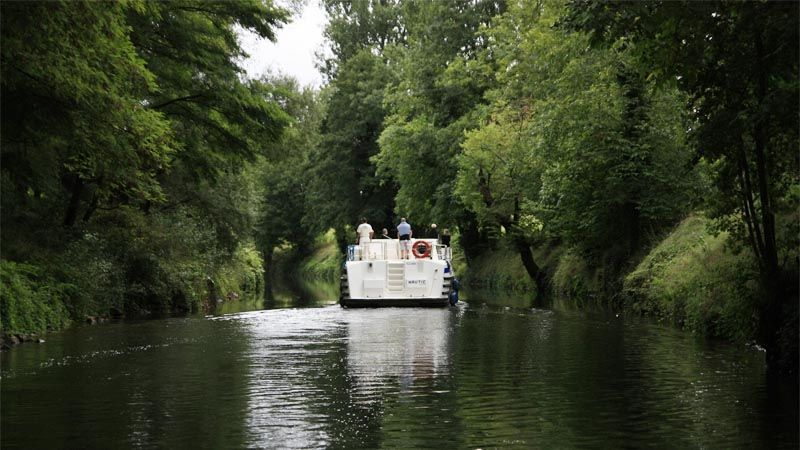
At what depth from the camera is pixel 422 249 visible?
2936 cm

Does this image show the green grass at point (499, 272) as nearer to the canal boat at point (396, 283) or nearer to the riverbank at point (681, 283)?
the riverbank at point (681, 283)

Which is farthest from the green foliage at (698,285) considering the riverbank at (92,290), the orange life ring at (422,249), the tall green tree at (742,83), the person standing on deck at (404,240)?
the riverbank at (92,290)

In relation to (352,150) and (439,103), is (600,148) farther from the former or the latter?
(352,150)

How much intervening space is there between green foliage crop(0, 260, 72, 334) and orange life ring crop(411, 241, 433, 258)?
10.9 m

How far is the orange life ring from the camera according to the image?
96.0 ft

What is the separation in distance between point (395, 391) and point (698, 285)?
7.62m

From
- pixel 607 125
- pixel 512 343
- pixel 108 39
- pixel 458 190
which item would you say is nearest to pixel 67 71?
pixel 108 39

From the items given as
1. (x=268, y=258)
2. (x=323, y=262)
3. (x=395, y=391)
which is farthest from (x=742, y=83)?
(x=268, y=258)

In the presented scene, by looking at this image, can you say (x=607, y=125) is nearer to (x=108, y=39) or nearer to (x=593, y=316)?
(x=593, y=316)

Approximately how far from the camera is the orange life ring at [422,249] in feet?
96.0

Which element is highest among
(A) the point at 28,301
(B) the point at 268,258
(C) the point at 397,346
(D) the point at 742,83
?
(B) the point at 268,258

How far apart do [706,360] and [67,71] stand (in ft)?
33.0

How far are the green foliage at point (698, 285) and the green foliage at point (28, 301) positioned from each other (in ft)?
39.1

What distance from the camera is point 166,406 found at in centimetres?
1055
